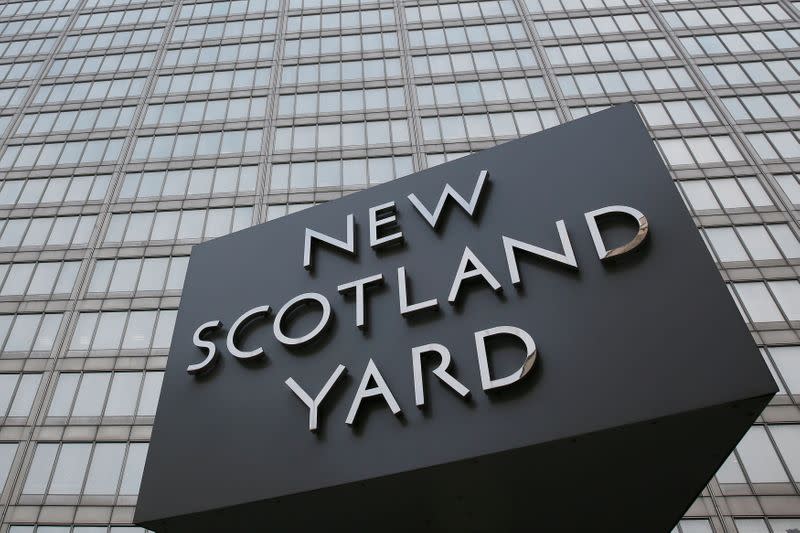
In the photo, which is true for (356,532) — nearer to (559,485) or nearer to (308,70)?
(559,485)

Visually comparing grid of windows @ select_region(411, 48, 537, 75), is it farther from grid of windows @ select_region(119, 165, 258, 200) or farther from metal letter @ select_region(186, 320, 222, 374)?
metal letter @ select_region(186, 320, 222, 374)

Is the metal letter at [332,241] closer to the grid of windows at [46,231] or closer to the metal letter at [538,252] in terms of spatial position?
the metal letter at [538,252]

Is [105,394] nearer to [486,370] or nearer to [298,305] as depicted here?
[298,305]

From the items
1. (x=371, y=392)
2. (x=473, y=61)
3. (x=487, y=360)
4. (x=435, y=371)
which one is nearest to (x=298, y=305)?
(x=371, y=392)

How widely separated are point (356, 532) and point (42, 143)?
41936mm

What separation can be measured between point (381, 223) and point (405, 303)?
2029mm

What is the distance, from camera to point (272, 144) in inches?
1590

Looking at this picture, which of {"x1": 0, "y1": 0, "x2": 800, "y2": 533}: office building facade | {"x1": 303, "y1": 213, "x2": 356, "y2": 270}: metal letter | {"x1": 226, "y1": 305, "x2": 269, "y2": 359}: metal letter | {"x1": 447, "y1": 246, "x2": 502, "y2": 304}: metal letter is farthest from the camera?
{"x1": 0, "y1": 0, "x2": 800, "y2": 533}: office building facade

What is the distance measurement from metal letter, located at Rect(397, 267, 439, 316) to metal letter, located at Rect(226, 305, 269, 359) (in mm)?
2488

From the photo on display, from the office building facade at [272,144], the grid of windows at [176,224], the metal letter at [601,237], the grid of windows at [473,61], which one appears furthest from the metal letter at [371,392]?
the grid of windows at [473,61]

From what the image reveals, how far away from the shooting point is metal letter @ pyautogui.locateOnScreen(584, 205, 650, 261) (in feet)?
A: 31.4

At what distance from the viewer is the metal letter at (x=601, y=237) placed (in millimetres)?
9578

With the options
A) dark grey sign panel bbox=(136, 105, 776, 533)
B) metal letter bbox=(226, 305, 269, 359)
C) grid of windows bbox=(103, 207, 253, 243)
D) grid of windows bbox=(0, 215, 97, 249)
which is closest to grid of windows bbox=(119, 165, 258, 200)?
grid of windows bbox=(103, 207, 253, 243)

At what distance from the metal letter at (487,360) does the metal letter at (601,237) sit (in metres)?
1.69
